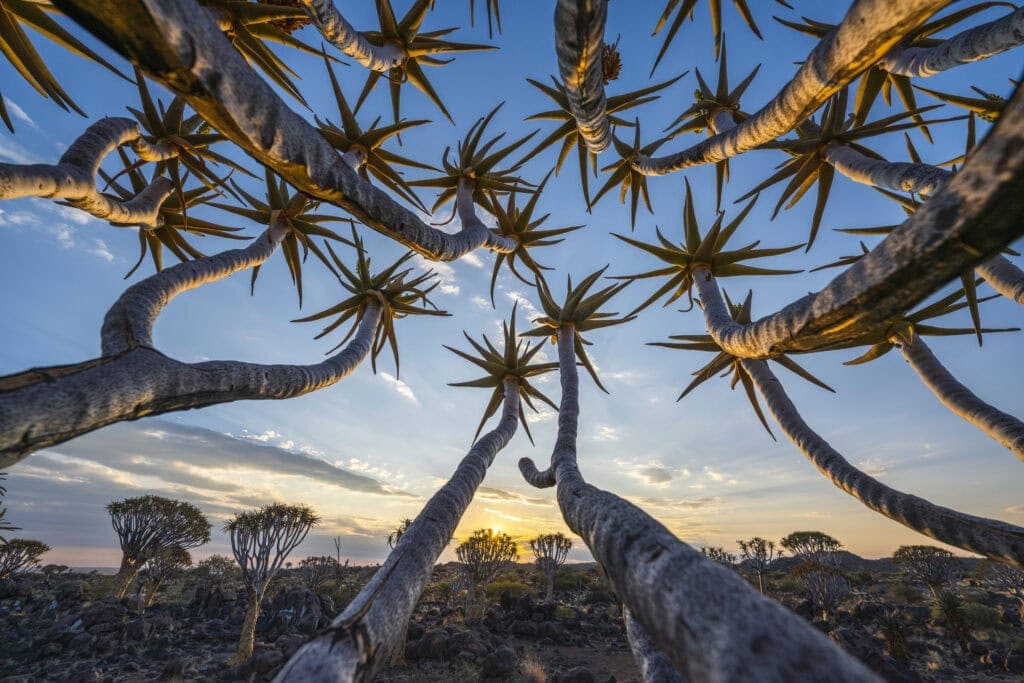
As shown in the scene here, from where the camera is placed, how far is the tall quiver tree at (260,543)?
11.7 metres

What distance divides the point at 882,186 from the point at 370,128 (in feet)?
22.4

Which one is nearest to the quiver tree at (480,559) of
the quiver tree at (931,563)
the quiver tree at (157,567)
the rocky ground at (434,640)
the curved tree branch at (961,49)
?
the rocky ground at (434,640)

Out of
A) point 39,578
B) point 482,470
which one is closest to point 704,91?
point 482,470

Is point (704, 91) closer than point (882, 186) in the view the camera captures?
No

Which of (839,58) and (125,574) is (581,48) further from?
(125,574)

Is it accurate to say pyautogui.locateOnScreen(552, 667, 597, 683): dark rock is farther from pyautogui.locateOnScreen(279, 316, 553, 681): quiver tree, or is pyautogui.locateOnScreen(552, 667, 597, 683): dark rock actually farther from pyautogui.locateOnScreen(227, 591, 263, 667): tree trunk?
pyautogui.locateOnScreen(227, 591, 263, 667): tree trunk

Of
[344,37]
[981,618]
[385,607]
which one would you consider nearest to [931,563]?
[981,618]

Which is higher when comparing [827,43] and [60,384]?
[827,43]

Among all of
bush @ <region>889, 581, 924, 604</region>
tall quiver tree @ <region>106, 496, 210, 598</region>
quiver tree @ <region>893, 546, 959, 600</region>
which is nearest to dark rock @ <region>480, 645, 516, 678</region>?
tall quiver tree @ <region>106, 496, 210, 598</region>

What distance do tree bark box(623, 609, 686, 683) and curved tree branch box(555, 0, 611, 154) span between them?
11.6 ft

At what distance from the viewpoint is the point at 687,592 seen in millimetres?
1243

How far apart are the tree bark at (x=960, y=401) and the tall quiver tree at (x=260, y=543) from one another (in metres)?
16.9

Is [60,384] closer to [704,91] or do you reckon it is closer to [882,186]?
[882,186]

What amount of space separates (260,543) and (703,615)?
17404mm
